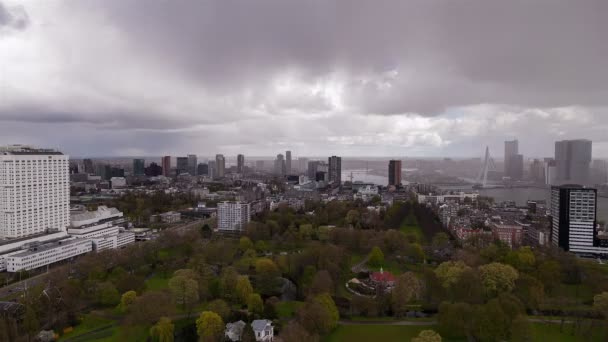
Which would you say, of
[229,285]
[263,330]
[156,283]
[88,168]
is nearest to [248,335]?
[263,330]

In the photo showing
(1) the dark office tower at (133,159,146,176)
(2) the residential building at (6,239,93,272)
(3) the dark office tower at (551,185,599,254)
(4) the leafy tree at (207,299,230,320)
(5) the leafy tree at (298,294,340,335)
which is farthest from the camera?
(1) the dark office tower at (133,159,146,176)

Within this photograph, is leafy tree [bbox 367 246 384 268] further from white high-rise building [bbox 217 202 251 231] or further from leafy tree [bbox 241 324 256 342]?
white high-rise building [bbox 217 202 251 231]

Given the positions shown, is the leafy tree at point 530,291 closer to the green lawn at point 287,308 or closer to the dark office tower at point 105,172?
the green lawn at point 287,308

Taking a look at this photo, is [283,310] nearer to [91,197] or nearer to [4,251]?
[4,251]

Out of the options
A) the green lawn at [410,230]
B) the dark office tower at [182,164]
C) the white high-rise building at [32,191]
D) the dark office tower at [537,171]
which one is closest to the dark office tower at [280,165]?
the dark office tower at [182,164]

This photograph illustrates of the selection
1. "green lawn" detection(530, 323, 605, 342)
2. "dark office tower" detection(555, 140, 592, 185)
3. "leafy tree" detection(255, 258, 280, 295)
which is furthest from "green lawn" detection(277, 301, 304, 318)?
"dark office tower" detection(555, 140, 592, 185)

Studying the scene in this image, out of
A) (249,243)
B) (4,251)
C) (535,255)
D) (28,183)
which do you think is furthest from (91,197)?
(535,255)
